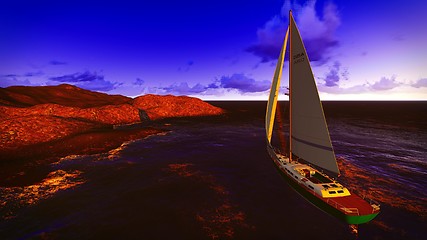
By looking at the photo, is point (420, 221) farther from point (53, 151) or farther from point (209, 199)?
point (53, 151)

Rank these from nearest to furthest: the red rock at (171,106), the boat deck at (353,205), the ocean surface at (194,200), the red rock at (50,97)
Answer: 1. the boat deck at (353,205)
2. the ocean surface at (194,200)
3. the red rock at (50,97)
4. the red rock at (171,106)

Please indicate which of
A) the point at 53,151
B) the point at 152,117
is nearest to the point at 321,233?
the point at 53,151

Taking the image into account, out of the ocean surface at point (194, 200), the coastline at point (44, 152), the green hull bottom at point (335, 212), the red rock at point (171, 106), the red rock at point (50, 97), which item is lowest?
the ocean surface at point (194, 200)

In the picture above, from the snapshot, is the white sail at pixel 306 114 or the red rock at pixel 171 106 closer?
the white sail at pixel 306 114

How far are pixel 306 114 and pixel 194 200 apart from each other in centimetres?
1369

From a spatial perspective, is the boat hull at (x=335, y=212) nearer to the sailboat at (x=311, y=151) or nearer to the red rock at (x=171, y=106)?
the sailboat at (x=311, y=151)

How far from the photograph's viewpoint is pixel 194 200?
66.6ft

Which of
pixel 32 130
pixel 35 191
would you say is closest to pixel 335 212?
pixel 35 191

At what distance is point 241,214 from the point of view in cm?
1788

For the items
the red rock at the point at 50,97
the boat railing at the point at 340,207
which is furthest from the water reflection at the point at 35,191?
the red rock at the point at 50,97

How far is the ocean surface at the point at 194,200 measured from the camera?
15.7 metres

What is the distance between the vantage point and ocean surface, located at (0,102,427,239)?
15656 mm

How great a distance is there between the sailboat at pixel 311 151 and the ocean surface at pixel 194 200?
204 cm

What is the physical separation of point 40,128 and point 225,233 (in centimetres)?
4743
